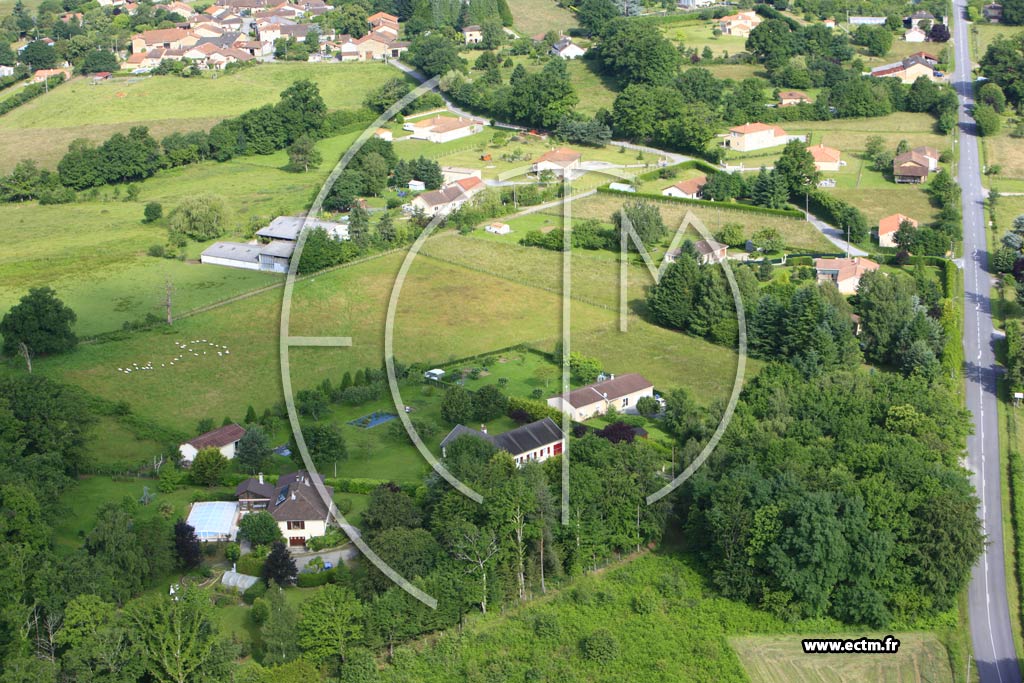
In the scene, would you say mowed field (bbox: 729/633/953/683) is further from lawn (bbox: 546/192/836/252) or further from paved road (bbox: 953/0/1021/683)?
lawn (bbox: 546/192/836/252)

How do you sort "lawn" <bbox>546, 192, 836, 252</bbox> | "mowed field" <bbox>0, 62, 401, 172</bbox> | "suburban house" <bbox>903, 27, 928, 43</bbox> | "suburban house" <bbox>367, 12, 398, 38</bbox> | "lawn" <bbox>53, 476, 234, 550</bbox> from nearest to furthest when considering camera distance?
"lawn" <bbox>53, 476, 234, 550</bbox> → "lawn" <bbox>546, 192, 836, 252</bbox> → "mowed field" <bbox>0, 62, 401, 172</bbox> → "suburban house" <bbox>903, 27, 928, 43</bbox> → "suburban house" <bbox>367, 12, 398, 38</bbox>

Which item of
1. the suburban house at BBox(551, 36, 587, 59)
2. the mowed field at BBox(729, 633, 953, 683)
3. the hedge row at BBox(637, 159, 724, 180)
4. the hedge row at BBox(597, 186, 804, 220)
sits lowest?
the mowed field at BBox(729, 633, 953, 683)

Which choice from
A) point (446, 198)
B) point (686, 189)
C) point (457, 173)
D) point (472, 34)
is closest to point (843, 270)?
point (686, 189)

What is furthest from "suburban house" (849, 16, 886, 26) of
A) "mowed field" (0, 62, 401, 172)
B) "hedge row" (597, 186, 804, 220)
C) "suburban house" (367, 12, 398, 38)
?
"hedge row" (597, 186, 804, 220)

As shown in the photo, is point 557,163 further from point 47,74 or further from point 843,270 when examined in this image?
point 47,74

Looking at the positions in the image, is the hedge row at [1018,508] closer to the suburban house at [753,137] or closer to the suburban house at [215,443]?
the suburban house at [215,443]

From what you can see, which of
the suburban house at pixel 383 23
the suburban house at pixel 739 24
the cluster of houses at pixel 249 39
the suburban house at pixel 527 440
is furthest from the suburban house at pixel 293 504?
the suburban house at pixel 739 24
